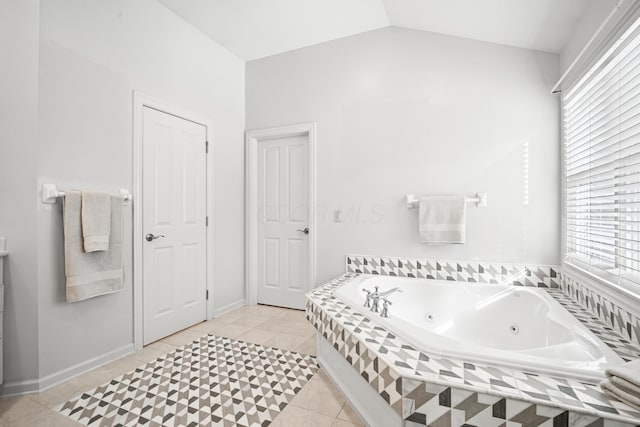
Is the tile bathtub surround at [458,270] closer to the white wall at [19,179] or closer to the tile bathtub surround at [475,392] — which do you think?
the tile bathtub surround at [475,392]

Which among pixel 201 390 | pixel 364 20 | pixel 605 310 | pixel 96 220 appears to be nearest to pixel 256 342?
pixel 201 390

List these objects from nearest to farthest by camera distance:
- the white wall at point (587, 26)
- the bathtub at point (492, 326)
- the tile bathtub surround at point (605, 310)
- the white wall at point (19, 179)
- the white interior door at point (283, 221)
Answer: the bathtub at point (492, 326) → the tile bathtub surround at point (605, 310) → the white wall at point (587, 26) → the white wall at point (19, 179) → the white interior door at point (283, 221)

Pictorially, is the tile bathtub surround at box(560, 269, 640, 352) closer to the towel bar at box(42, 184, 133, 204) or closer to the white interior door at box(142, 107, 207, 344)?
the white interior door at box(142, 107, 207, 344)

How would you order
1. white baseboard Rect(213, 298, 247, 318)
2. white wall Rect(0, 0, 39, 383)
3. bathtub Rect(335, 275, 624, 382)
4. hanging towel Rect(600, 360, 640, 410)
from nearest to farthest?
hanging towel Rect(600, 360, 640, 410) → bathtub Rect(335, 275, 624, 382) → white wall Rect(0, 0, 39, 383) → white baseboard Rect(213, 298, 247, 318)

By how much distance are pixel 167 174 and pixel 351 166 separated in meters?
1.59

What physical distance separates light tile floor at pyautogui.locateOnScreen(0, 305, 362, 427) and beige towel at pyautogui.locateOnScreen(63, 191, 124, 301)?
508 mm

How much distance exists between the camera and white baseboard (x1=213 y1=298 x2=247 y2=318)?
2.98 m

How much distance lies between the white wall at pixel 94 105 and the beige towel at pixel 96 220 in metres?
0.12

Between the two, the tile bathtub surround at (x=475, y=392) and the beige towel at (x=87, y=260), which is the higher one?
the beige towel at (x=87, y=260)

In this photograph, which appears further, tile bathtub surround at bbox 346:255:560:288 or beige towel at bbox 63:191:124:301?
tile bathtub surround at bbox 346:255:560:288

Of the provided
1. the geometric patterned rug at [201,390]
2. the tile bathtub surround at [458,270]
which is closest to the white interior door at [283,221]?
the tile bathtub surround at [458,270]

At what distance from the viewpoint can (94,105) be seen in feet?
6.52

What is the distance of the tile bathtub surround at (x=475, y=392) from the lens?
0.90m

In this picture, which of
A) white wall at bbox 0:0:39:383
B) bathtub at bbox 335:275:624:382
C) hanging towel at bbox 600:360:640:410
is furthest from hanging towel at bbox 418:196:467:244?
white wall at bbox 0:0:39:383
